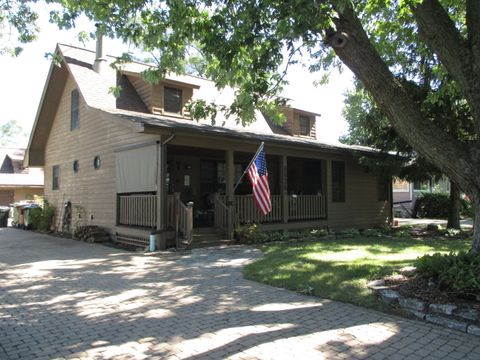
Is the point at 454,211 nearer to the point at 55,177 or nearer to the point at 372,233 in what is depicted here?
the point at 372,233

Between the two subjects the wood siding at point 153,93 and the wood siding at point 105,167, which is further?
the wood siding at point 153,93

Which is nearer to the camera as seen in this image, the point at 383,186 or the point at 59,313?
the point at 59,313

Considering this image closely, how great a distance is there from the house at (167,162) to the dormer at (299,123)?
7 centimetres

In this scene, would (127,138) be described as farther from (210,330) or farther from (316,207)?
(210,330)

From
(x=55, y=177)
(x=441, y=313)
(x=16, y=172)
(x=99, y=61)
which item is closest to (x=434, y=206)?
(x=99, y=61)

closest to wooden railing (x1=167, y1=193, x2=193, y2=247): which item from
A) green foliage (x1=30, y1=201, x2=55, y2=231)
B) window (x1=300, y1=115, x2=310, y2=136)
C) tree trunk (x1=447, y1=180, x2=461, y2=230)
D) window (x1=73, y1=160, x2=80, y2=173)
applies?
window (x1=73, y1=160, x2=80, y2=173)

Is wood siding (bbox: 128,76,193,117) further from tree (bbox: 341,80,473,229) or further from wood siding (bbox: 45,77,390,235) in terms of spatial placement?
tree (bbox: 341,80,473,229)

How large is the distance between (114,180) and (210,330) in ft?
34.6

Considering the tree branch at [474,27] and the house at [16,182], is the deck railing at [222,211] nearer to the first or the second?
the tree branch at [474,27]

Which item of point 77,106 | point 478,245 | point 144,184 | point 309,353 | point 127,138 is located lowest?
point 309,353

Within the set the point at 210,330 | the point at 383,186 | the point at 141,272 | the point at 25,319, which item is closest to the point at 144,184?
the point at 141,272

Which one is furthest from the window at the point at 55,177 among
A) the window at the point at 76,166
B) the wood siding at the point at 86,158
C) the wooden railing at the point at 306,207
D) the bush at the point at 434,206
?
the bush at the point at 434,206

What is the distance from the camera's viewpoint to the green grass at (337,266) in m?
7.07

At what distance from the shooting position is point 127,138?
14.1 meters
